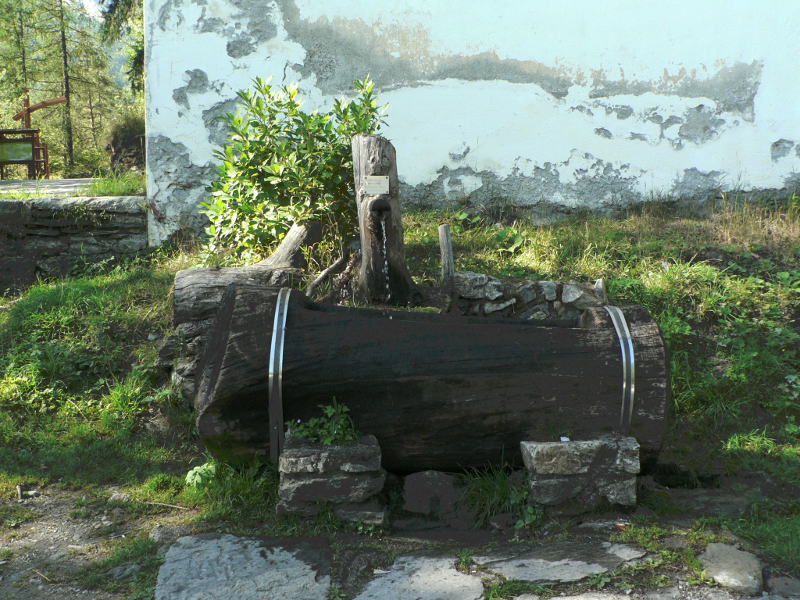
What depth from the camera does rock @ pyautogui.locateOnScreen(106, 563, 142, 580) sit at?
2.94 m

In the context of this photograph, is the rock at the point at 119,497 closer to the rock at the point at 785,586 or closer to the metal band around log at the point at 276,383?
the metal band around log at the point at 276,383

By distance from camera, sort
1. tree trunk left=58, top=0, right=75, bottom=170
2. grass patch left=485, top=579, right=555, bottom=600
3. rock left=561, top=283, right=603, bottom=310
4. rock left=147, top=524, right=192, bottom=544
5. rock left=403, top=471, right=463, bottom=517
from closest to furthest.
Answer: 1. grass patch left=485, top=579, right=555, bottom=600
2. rock left=147, top=524, right=192, bottom=544
3. rock left=403, top=471, right=463, bottom=517
4. rock left=561, top=283, right=603, bottom=310
5. tree trunk left=58, top=0, right=75, bottom=170

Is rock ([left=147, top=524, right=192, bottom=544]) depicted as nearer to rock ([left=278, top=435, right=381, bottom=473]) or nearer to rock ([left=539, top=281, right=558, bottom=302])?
rock ([left=278, top=435, right=381, bottom=473])

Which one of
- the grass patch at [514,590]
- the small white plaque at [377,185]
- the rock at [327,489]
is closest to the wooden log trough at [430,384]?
the rock at [327,489]

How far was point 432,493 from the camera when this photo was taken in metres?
3.60

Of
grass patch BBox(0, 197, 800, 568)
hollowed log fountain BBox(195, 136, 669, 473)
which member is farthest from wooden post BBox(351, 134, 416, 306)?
hollowed log fountain BBox(195, 136, 669, 473)

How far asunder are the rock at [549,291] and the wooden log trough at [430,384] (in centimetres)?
162

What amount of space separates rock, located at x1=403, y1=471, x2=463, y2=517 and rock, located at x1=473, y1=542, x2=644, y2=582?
0.47 metres

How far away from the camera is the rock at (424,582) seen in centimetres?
272

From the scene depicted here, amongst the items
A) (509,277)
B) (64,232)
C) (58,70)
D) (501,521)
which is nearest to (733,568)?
(501,521)

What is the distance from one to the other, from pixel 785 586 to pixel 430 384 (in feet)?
5.35

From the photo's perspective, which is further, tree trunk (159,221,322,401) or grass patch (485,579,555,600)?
tree trunk (159,221,322,401)

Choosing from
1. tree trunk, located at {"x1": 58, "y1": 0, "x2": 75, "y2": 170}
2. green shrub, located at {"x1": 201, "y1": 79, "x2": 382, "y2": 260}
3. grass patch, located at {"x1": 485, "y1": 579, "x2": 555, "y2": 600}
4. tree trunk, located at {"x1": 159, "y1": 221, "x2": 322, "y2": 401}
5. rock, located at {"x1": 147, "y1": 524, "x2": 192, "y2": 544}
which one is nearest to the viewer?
grass patch, located at {"x1": 485, "y1": 579, "x2": 555, "y2": 600}

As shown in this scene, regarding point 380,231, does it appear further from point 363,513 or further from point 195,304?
point 363,513
